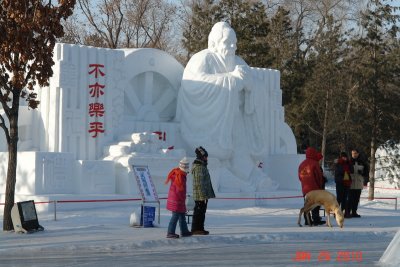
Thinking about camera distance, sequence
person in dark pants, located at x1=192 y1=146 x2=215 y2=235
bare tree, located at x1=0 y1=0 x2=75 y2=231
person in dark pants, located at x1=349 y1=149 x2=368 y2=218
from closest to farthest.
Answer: person in dark pants, located at x1=192 y1=146 x2=215 y2=235 < bare tree, located at x1=0 y1=0 x2=75 y2=231 < person in dark pants, located at x1=349 y1=149 x2=368 y2=218

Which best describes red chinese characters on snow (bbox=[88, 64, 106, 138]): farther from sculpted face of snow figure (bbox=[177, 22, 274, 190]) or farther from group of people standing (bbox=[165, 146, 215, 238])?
Answer: group of people standing (bbox=[165, 146, 215, 238])

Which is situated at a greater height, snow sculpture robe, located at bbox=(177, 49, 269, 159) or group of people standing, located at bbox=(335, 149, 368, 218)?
snow sculpture robe, located at bbox=(177, 49, 269, 159)

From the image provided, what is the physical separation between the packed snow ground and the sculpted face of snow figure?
488 centimetres

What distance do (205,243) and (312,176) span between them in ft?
12.5

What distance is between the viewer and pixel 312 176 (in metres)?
17.1

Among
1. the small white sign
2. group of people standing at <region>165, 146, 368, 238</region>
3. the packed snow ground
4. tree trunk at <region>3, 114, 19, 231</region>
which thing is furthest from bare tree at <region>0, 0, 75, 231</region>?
group of people standing at <region>165, 146, 368, 238</region>

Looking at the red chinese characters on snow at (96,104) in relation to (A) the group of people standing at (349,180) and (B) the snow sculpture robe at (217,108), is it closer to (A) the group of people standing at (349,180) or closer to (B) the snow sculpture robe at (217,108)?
(B) the snow sculpture robe at (217,108)

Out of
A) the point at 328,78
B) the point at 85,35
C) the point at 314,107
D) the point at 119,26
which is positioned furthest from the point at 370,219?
the point at 85,35

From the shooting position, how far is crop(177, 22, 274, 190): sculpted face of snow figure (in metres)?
24.7

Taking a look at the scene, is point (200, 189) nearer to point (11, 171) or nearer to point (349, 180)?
point (11, 171)

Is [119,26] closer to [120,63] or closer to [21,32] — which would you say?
[120,63]

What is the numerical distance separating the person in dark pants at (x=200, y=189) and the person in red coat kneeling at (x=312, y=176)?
115 inches

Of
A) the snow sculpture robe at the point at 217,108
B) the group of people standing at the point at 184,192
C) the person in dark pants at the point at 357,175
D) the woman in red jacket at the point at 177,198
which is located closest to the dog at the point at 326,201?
the group of people standing at the point at 184,192

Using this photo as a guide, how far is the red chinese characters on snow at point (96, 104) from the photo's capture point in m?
23.0
